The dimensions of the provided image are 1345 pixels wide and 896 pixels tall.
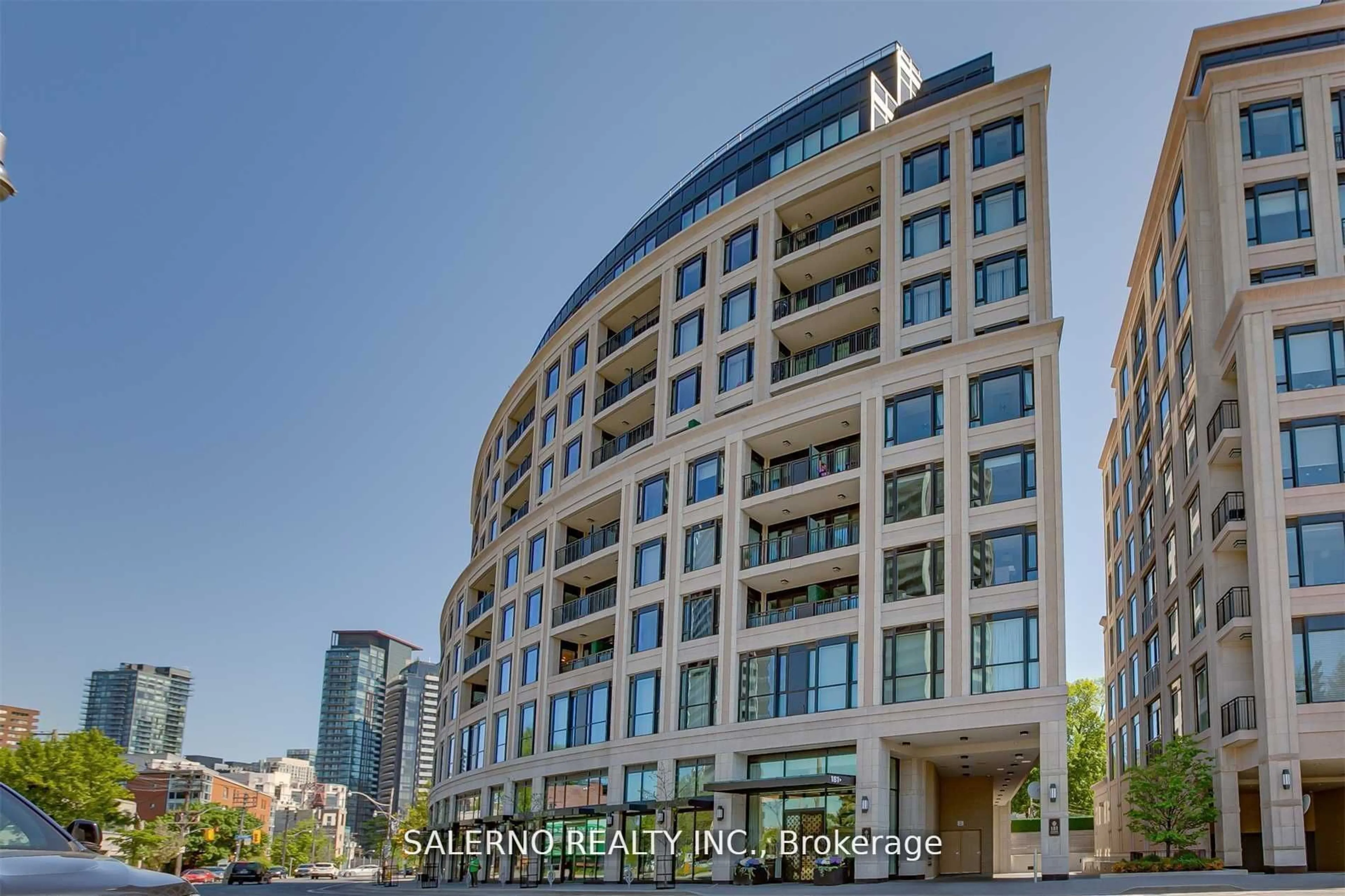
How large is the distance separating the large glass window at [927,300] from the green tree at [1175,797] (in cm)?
1779

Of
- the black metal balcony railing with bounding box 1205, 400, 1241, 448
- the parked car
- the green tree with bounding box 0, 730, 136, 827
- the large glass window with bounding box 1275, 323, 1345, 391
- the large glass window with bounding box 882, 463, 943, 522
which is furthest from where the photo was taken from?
the green tree with bounding box 0, 730, 136, 827


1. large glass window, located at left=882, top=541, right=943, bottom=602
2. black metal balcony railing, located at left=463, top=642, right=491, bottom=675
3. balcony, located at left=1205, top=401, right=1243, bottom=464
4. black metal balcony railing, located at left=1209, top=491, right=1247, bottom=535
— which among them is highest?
balcony, located at left=1205, top=401, right=1243, bottom=464

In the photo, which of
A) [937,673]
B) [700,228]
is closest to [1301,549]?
[937,673]

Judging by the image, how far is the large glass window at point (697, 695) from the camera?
48812 millimetres

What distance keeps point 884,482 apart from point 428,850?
1564 inches

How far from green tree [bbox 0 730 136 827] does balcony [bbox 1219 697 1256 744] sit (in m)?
70.5

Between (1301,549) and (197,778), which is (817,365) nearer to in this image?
(1301,549)

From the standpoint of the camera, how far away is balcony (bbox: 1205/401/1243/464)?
1767 inches

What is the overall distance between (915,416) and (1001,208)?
28.6 ft

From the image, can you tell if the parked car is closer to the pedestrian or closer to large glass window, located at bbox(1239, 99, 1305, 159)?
large glass window, located at bbox(1239, 99, 1305, 159)

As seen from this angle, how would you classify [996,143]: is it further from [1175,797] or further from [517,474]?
[517,474]

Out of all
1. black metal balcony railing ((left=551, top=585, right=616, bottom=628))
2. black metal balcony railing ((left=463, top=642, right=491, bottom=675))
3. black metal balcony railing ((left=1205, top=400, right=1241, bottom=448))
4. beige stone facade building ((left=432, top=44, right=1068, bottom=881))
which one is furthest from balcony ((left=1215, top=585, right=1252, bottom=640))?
black metal balcony railing ((left=463, top=642, right=491, bottom=675))

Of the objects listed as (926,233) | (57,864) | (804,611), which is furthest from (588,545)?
Answer: (57,864)

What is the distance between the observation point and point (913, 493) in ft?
147
